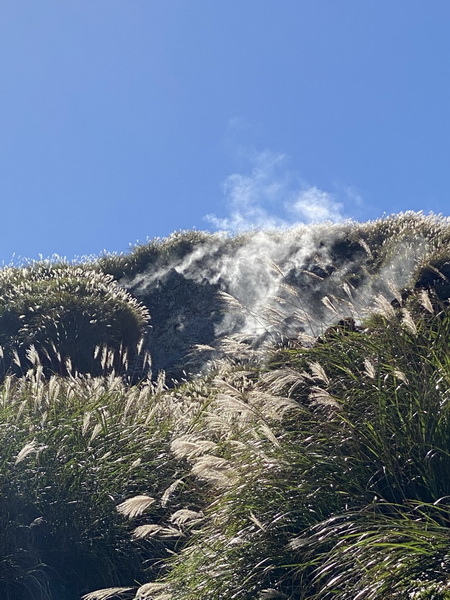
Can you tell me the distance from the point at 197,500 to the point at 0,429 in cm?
159

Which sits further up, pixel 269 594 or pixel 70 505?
pixel 70 505

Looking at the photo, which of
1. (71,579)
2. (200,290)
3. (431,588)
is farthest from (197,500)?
(200,290)

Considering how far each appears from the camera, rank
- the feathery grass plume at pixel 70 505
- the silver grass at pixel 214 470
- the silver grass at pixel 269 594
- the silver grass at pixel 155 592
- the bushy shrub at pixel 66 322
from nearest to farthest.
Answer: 1. the silver grass at pixel 269 594
2. the silver grass at pixel 155 592
3. the silver grass at pixel 214 470
4. the feathery grass plume at pixel 70 505
5. the bushy shrub at pixel 66 322

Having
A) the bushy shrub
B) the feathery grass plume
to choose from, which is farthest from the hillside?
the bushy shrub

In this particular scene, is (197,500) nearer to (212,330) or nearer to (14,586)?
(14,586)

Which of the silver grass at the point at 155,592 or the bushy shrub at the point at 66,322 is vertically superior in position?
the bushy shrub at the point at 66,322

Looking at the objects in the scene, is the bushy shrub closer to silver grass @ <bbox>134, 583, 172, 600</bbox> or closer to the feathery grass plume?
the feathery grass plume

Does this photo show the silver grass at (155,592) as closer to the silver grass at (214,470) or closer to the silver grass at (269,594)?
the silver grass at (269,594)

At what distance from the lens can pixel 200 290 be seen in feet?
62.5

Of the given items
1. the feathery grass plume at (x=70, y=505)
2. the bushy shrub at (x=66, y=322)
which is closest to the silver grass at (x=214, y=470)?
the feathery grass plume at (x=70, y=505)

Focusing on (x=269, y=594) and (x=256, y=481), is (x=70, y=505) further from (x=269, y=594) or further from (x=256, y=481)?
(x=269, y=594)

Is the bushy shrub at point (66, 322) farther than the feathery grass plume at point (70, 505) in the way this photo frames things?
Yes

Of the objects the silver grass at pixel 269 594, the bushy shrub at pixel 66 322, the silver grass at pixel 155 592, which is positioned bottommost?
the silver grass at pixel 269 594

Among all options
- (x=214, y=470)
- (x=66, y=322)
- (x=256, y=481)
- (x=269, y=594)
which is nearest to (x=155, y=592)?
(x=214, y=470)
